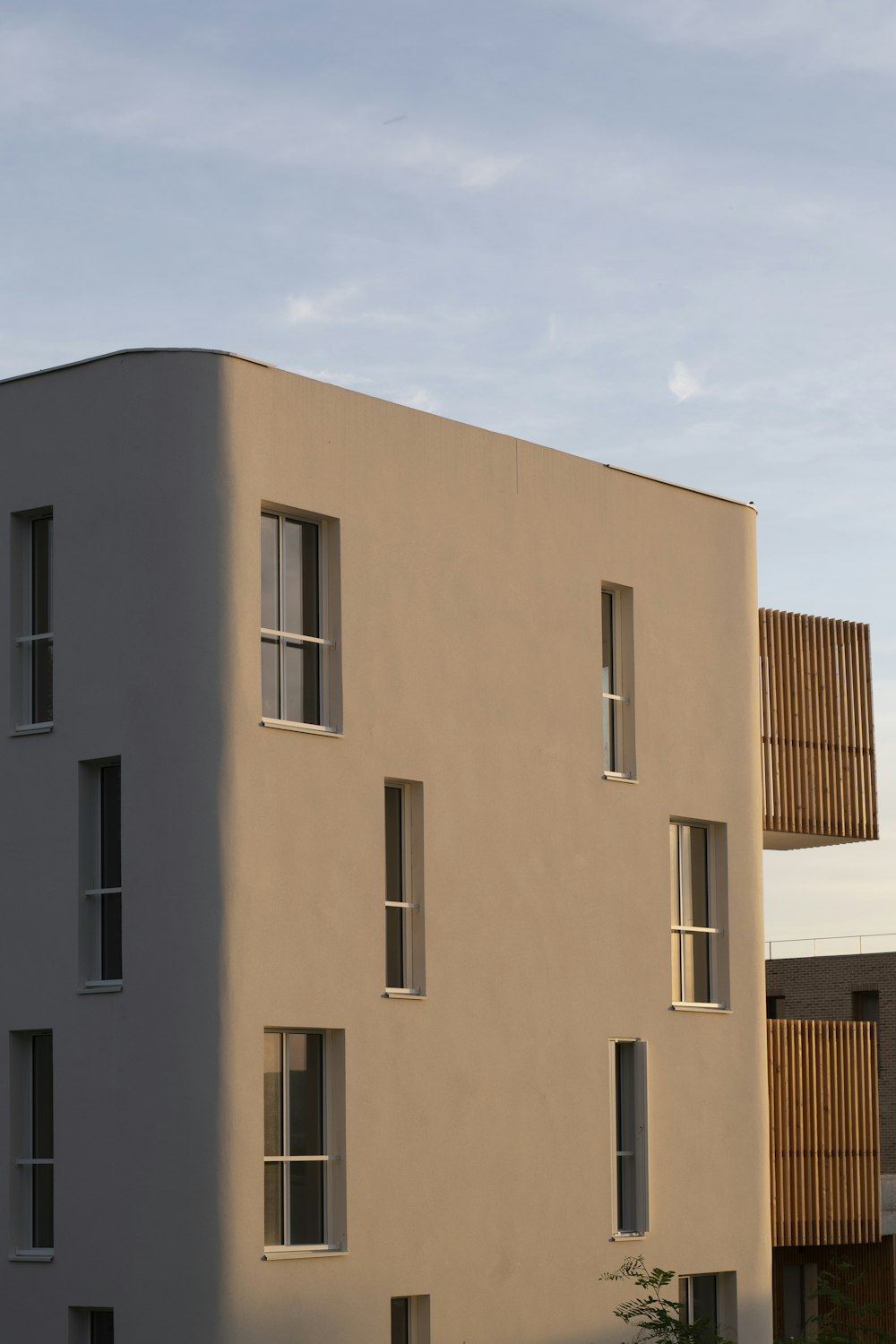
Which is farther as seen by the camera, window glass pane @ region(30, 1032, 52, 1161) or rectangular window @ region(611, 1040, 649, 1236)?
rectangular window @ region(611, 1040, 649, 1236)

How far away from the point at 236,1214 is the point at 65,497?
236 inches

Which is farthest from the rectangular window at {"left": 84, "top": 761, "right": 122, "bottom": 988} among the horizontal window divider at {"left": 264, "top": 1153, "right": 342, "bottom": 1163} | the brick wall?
the brick wall

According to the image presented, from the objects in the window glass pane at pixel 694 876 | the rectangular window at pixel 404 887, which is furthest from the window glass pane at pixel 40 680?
the window glass pane at pixel 694 876

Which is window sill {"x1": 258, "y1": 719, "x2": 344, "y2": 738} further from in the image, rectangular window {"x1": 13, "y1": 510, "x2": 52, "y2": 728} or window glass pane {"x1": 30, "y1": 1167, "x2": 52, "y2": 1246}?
window glass pane {"x1": 30, "y1": 1167, "x2": 52, "y2": 1246}

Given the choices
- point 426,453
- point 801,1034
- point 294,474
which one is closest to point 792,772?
point 801,1034

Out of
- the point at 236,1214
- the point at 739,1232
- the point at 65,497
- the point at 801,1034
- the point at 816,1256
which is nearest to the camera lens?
the point at 236,1214

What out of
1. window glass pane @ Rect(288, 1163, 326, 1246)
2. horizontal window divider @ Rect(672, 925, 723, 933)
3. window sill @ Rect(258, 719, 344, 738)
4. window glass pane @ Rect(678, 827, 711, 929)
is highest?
window sill @ Rect(258, 719, 344, 738)

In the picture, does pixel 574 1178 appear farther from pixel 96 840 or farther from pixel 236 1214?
pixel 96 840

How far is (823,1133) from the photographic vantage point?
78.4 ft

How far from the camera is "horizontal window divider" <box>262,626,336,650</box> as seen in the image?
1792 cm

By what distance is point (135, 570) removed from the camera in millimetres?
17250

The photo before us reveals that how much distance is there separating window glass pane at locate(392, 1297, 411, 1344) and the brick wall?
30.0m

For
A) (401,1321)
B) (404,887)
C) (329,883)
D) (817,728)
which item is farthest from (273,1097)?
(817,728)

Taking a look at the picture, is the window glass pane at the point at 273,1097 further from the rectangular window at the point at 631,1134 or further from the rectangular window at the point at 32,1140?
the rectangular window at the point at 631,1134
